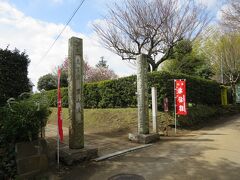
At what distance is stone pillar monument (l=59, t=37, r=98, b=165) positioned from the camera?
235 inches

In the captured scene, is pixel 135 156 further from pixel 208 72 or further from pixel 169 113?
pixel 208 72

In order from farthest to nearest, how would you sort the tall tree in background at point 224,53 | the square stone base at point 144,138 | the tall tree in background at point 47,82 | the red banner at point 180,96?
the tall tree in background at point 47,82, the tall tree in background at point 224,53, the red banner at point 180,96, the square stone base at point 144,138

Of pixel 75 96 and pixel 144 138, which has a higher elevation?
pixel 75 96

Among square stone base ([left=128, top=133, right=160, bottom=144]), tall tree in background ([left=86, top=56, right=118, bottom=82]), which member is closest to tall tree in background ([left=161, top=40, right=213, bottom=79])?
tall tree in background ([left=86, top=56, right=118, bottom=82])

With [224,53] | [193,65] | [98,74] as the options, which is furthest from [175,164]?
[98,74]

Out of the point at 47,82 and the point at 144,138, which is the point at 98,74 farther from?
the point at 144,138

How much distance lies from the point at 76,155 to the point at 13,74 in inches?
113

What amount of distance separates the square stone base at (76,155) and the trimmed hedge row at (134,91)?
5.80 metres

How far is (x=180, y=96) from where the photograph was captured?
32.3ft

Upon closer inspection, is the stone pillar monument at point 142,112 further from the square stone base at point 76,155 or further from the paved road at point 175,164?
the square stone base at point 76,155

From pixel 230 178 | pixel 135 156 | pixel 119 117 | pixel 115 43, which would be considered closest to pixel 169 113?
pixel 119 117

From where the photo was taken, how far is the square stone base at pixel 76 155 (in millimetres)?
5608

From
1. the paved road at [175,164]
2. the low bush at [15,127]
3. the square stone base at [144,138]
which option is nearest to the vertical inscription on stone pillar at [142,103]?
the square stone base at [144,138]

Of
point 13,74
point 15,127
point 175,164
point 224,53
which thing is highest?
point 224,53
